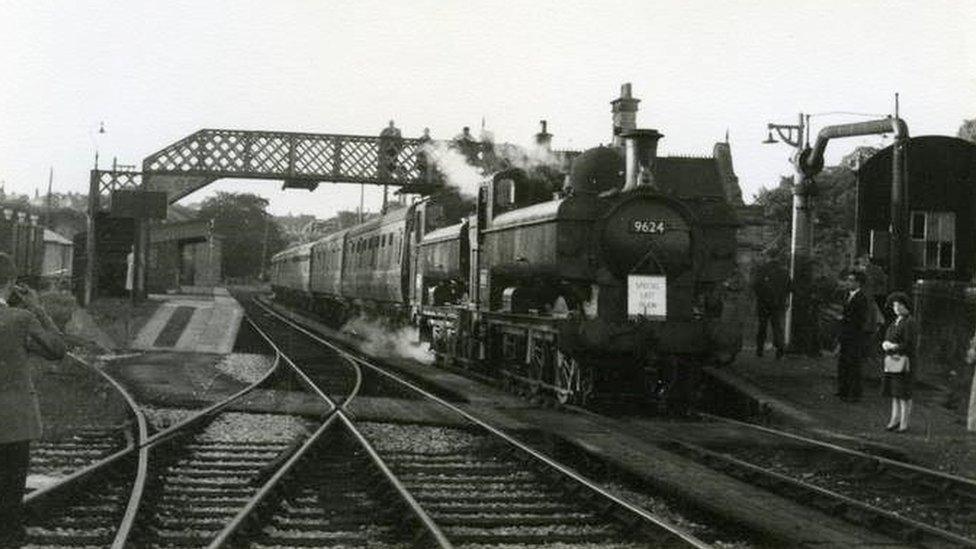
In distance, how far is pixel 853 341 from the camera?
13.9m

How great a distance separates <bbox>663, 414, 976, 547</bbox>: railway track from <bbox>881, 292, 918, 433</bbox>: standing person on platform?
55.0 inches

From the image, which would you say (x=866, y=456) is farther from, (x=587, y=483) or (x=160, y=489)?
(x=160, y=489)

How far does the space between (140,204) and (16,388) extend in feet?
79.6

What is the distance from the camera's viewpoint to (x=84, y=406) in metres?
13.0

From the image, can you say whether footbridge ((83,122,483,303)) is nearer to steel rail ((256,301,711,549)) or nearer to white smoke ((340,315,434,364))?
white smoke ((340,315,434,364))

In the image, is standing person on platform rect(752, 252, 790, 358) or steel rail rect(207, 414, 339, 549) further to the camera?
standing person on platform rect(752, 252, 790, 358)

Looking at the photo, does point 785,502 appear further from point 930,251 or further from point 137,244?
point 137,244

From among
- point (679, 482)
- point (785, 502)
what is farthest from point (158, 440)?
point (785, 502)

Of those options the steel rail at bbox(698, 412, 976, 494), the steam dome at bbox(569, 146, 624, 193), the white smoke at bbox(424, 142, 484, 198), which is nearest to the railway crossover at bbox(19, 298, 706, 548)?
the steel rail at bbox(698, 412, 976, 494)

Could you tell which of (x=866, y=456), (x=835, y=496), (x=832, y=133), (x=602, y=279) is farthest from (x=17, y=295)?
(x=832, y=133)

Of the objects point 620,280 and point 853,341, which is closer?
point 620,280

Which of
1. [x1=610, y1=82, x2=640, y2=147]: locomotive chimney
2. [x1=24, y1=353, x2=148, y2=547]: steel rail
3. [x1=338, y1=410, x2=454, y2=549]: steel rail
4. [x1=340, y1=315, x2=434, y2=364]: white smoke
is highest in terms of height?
[x1=610, y1=82, x2=640, y2=147]: locomotive chimney

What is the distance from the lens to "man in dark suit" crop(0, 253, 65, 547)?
5094mm

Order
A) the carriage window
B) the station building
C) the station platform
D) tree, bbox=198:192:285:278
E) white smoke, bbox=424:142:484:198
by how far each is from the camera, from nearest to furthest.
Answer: white smoke, bbox=424:142:484:198
the station platform
the carriage window
the station building
tree, bbox=198:192:285:278
